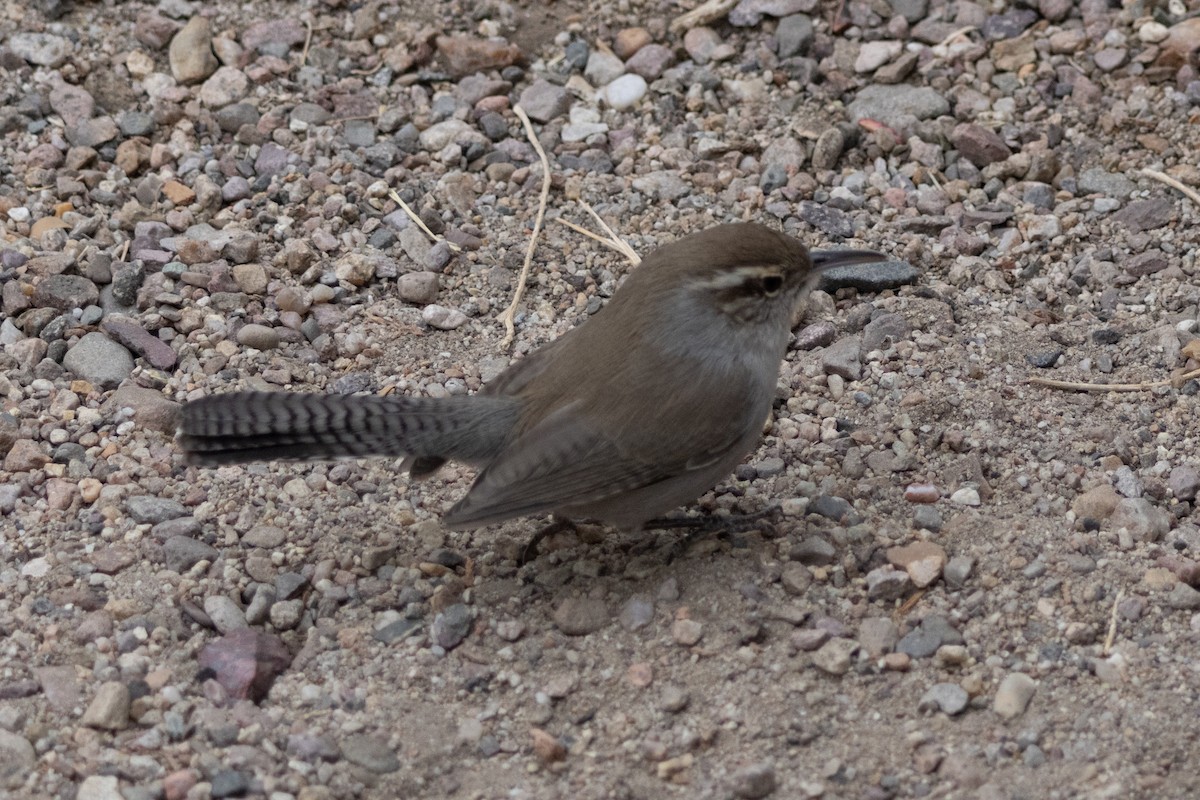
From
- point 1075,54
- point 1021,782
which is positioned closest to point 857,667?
point 1021,782

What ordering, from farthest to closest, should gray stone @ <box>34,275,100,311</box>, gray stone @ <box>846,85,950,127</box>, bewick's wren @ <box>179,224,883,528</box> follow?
gray stone @ <box>846,85,950,127</box> → gray stone @ <box>34,275,100,311</box> → bewick's wren @ <box>179,224,883,528</box>

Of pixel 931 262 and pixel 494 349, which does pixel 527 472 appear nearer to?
pixel 494 349

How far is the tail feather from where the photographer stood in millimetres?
5160

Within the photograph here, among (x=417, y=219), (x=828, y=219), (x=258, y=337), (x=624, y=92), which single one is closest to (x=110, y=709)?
(x=258, y=337)

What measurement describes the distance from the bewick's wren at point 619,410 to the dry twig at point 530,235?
129 cm

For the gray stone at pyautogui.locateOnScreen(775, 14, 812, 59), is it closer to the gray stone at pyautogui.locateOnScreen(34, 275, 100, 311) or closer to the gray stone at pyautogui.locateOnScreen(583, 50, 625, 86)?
the gray stone at pyautogui.locateOnScreen(583, 50, 625, 86)

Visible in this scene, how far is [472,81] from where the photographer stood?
27.2ft

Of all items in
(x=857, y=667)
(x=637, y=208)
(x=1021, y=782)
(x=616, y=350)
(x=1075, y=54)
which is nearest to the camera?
(x=1021, y=782)

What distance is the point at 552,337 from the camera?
22.9ft

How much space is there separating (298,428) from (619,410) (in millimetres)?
1166

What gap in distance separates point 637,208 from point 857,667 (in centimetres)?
325

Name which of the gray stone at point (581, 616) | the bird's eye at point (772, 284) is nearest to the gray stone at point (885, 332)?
the bird's eye at point (772, 284)

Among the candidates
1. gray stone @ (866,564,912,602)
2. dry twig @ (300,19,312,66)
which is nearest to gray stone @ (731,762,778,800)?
gray stone @ (866,564,912,602)

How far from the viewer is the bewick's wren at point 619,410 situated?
523 cm
